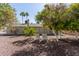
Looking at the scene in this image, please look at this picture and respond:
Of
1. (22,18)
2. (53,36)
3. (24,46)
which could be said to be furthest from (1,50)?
(53,36)

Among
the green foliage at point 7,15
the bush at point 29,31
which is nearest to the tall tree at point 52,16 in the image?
the bush at point 29,31

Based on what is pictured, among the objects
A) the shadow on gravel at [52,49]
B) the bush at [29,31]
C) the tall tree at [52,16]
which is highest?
the tall tree at [52,16]

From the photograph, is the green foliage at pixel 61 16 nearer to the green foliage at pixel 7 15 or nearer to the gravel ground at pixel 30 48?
the gravel ground at pixel 30 48

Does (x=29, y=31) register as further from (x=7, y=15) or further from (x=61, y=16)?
(x=61, y=16)

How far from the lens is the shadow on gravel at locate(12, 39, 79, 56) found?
4125 mm

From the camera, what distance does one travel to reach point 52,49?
4195 mm

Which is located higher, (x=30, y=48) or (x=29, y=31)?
(x=29, y=31)

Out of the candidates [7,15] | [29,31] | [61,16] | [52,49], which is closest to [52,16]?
[61,16]

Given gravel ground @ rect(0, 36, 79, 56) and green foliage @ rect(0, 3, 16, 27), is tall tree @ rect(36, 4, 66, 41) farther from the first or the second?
green foliage @ rect(0, 3, 16, 27)

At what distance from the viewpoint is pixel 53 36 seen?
4.23 metres

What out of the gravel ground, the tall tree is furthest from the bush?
the tall tree

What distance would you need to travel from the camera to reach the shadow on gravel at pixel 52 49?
4.12m

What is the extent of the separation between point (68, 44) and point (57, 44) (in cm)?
20

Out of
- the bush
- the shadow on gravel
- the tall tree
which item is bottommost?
the shadow on gravel
